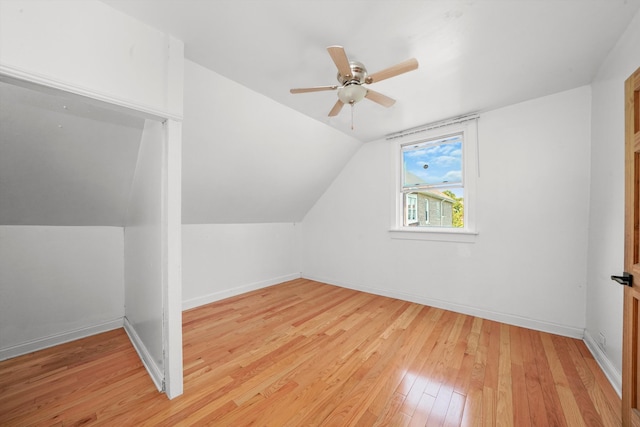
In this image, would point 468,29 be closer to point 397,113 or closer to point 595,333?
point 397,113

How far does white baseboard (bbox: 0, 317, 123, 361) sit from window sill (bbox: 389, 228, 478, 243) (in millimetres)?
3660

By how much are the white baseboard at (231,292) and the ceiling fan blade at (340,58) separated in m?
3.24

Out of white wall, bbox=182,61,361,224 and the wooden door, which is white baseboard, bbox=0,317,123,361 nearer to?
white wall, bbox=182,61,361,224

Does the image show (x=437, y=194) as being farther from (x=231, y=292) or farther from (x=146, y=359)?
(x=146, y=359)

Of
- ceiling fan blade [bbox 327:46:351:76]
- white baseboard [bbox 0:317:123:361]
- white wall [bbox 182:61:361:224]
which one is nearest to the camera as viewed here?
ceiling fan blade [bbox 327:46:351:76]

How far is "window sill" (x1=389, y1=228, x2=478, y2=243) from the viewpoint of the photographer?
9.54ft

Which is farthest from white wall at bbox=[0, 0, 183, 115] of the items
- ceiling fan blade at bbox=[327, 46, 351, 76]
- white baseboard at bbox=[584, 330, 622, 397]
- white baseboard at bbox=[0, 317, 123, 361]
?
white baseboard at bbox=[584, 330, 622, 397]

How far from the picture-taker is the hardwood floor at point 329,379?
1453 millimetres

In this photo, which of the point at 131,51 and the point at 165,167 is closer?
the point at 131,51

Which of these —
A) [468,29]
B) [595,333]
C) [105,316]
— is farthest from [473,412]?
[105,316]

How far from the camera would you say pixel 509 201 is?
2.66m

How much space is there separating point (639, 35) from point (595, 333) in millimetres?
2272

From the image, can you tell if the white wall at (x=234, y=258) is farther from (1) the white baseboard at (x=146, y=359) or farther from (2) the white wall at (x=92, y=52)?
(2) the white wall at (x=92, y=52)

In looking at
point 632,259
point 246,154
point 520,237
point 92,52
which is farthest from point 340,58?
point 520,237
